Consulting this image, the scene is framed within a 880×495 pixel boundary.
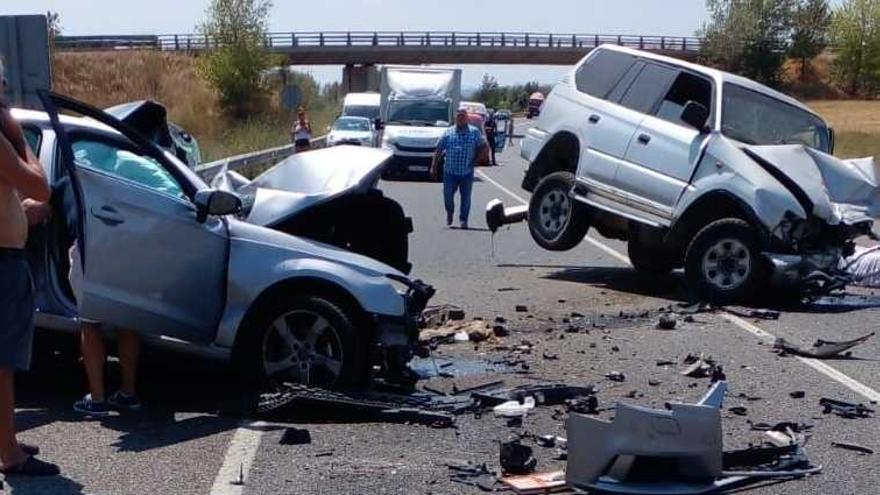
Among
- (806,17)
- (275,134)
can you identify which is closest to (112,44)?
(275,134)

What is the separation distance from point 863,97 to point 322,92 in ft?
142

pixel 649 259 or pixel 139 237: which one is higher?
pixel 139 237

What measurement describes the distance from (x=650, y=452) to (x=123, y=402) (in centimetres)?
309

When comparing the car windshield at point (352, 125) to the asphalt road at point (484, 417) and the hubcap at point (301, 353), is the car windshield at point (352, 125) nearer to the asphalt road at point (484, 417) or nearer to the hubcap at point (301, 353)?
the asphalt road at point (484, 417)

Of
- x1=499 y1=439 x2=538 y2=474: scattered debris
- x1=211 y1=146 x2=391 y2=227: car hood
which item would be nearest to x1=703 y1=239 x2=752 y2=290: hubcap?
x1=211 y1=146 x2=391 y2=227: car hood

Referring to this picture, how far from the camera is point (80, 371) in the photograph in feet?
29.0

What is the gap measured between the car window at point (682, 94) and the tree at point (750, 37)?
80.4 metres

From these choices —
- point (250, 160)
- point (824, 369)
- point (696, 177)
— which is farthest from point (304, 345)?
point (250, 160)

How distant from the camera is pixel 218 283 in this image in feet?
25.9

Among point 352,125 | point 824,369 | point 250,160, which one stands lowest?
point 352,125

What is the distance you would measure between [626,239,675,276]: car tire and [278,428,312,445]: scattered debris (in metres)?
7.89

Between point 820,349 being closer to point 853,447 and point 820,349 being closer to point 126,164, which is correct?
point 853,447

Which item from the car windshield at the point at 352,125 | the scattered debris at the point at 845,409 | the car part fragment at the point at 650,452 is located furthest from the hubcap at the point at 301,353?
the car windshield at the point at 352,125

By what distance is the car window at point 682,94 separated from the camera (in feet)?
45.3
